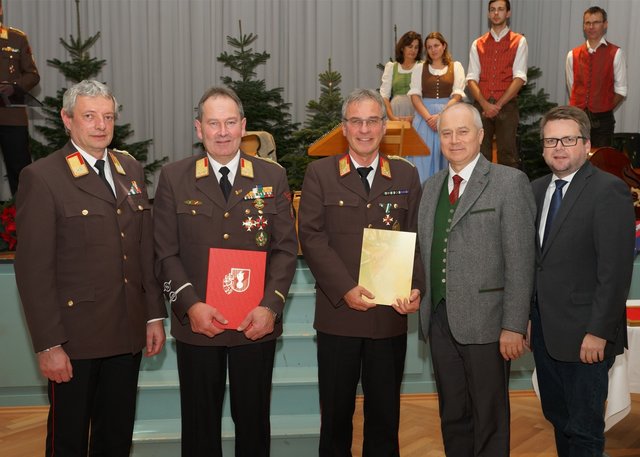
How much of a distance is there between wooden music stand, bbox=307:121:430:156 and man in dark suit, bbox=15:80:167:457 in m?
1.96

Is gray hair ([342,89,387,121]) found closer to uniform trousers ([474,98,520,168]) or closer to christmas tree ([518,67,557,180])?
uniform trousers ([474,98,520,168])

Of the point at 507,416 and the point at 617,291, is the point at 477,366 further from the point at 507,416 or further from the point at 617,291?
the point at 617,291

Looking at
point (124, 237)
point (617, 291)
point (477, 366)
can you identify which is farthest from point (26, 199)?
point (617, 291)

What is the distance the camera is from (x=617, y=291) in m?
2.31

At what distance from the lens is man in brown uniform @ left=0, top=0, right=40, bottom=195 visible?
528 centimetres

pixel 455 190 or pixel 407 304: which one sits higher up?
pixel 455 190

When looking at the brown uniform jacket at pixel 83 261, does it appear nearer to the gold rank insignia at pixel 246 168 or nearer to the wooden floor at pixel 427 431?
the gold rank insignia at pixel 246 168

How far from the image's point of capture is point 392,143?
4.57 m

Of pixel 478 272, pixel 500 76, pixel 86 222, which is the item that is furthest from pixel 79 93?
pixel 500 76

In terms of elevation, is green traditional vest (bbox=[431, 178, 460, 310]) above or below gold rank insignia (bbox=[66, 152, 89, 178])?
below

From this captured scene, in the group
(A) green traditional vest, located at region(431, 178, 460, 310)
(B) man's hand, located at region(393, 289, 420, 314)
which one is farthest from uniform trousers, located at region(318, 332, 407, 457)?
(A) green traditional vest, located at region(431, 178, 460, 310)

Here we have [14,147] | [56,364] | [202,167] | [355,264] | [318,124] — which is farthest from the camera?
[318,124]

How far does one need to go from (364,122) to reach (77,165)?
3.62 ft

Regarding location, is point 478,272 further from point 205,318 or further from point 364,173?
point 205,318
